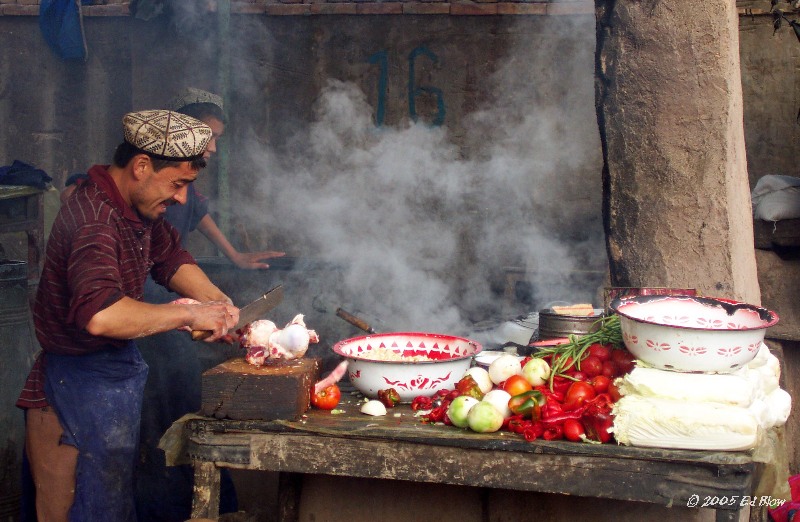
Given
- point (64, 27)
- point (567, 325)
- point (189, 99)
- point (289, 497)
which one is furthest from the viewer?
point (64, 27)

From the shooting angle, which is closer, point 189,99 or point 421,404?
point 421,404

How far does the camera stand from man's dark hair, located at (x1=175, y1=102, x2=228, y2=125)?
546 cm

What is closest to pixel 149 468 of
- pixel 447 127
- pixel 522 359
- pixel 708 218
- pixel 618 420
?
pixel 522 359

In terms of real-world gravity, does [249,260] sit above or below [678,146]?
below

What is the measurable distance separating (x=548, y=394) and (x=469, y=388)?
32cm

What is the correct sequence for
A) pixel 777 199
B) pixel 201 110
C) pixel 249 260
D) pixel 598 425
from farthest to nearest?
pixel 249 260
pixel 201 110
pixel 777 199
pixel 598 425

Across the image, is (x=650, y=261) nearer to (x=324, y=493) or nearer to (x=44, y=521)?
(x=324, y=493)

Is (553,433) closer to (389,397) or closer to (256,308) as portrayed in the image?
(389,397)

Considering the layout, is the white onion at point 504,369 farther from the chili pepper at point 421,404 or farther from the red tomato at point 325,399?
the red tomato at point 325,399

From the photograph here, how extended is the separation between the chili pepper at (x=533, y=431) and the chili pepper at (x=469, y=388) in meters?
0.31

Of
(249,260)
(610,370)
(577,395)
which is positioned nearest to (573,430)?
(577,395)

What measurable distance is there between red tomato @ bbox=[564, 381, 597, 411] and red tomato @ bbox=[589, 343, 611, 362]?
8.1 inches

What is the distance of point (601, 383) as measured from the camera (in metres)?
3.01

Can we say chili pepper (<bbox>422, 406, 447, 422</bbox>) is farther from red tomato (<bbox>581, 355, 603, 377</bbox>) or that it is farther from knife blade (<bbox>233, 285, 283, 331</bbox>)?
knife blade (<bbox>233, 285, 283, 331</bbox>)
